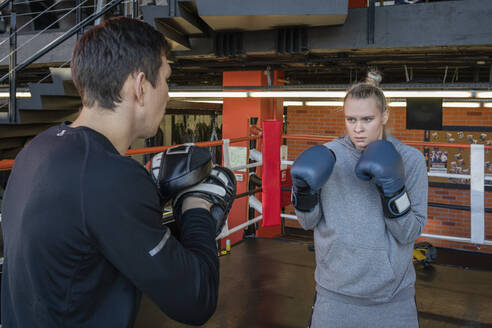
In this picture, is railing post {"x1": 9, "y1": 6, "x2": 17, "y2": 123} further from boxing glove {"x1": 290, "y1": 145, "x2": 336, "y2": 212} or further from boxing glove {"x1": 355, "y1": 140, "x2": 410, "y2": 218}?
boxing glove {"x1": 355, "y1": 140, "x2": 410, "y2": 218}

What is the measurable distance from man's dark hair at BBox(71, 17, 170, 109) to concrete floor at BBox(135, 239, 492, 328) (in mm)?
1861

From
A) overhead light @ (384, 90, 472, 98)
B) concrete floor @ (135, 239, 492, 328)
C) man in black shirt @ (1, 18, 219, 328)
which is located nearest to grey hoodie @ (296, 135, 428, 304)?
man in black shirt @ (1, 18, 219, 328)

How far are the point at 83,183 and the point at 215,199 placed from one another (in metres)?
0.29

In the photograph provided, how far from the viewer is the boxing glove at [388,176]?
4.07ft

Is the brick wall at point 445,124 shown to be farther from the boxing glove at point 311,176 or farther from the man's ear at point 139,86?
the man's ear at point 139,86

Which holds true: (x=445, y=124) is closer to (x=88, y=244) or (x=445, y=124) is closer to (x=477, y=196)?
(x=477, y=196)

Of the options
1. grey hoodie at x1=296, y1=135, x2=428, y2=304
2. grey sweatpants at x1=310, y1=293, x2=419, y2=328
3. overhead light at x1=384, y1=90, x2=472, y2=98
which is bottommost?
grey sweatpants at x1=310, y1=293, x2=419, y2=328

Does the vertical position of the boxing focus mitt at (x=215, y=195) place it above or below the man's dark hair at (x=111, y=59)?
below

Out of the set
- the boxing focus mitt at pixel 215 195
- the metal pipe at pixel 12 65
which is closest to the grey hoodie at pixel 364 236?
the boxing focus mitt at pixel 215 195

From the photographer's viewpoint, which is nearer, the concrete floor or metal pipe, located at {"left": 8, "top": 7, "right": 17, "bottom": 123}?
the concrete floor

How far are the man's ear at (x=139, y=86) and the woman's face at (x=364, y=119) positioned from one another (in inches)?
35.0

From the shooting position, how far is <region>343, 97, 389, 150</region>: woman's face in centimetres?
142

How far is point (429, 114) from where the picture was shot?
471cm

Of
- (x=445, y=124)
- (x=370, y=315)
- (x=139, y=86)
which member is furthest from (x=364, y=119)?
(x=445, y=124)
